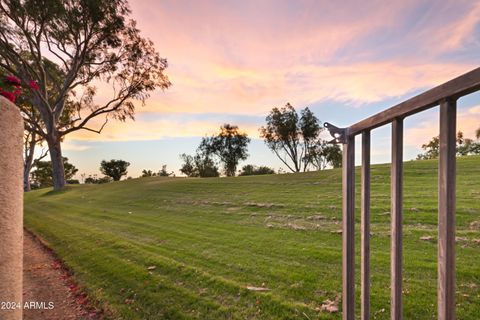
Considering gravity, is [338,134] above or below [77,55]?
below

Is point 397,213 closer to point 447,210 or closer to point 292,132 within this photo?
point 447,210

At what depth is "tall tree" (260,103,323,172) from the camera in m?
32.2

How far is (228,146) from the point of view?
118ft

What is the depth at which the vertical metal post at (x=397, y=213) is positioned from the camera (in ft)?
5.76

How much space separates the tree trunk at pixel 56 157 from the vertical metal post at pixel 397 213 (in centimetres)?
2646

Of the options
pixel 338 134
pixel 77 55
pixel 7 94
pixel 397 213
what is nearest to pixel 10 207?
pixel 7 94

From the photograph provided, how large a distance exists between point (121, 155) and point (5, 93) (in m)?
34.1

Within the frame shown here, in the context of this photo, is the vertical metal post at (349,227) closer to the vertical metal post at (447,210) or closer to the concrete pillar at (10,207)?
the vertical metal post at (447,210)

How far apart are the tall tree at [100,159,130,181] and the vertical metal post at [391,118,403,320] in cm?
3655

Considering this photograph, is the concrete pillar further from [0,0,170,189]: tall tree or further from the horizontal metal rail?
[0,0,170,189]: tall tree

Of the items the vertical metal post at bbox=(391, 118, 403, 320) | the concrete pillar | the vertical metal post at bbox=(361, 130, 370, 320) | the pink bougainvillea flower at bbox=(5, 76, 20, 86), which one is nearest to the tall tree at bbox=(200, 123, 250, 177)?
the pink bougainvillea flower at bbox=(5, 76, 20, 86)

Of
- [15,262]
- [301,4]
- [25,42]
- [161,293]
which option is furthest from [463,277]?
[25,42]

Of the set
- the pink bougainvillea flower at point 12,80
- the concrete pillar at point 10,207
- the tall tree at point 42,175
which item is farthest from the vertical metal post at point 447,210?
the tall tree at point 42,175

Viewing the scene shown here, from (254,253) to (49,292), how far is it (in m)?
3.60
